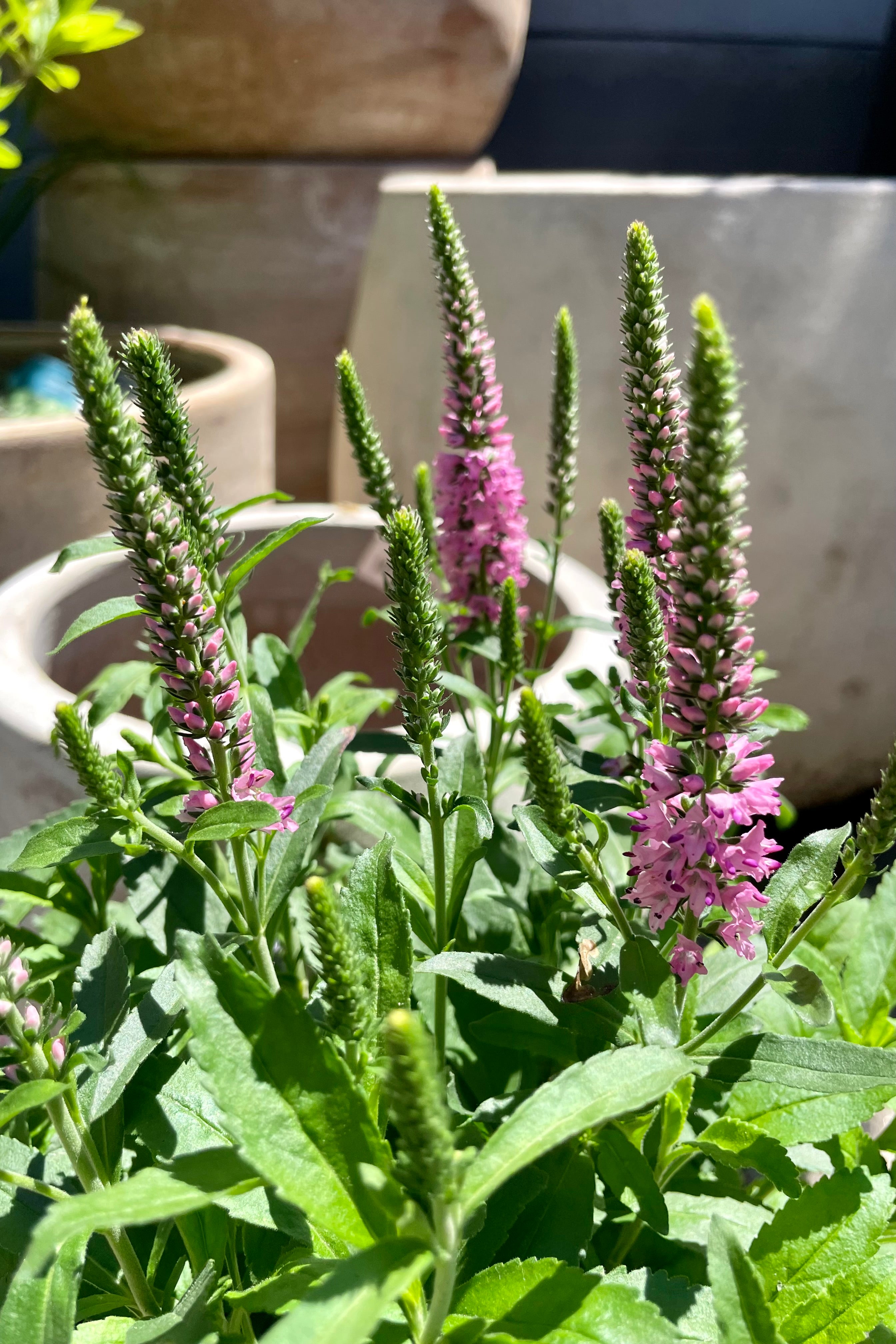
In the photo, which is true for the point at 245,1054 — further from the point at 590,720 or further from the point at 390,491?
the point at 590,720

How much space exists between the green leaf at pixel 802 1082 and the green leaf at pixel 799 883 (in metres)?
0.05

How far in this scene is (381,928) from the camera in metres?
0.53

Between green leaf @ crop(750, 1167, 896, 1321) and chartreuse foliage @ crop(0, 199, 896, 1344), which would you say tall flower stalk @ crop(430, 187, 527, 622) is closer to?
chartreuse foliage @ crop(0, 199, 896, 1344)

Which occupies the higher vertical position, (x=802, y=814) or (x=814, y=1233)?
(x=814, y=1233)

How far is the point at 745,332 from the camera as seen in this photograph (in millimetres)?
1607

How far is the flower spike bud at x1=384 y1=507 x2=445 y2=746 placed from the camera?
47cm

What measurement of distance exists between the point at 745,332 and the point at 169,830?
1274 mm

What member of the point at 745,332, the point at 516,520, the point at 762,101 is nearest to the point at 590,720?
the point at 516,520

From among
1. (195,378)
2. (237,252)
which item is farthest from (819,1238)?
(237,252)

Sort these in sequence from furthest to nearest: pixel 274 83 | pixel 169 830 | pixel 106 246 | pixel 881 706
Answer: pixel 106 246 < pixel 274 83 < pixel 881 706 < pixel 169 830

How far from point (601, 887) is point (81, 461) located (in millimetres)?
1198

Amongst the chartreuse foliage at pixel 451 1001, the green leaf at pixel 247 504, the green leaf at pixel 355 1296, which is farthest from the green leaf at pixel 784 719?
the green leaf at pixel 355 1296

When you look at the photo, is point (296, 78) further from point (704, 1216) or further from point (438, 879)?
point (704, 1216)

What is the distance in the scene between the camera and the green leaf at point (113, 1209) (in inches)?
13.7
